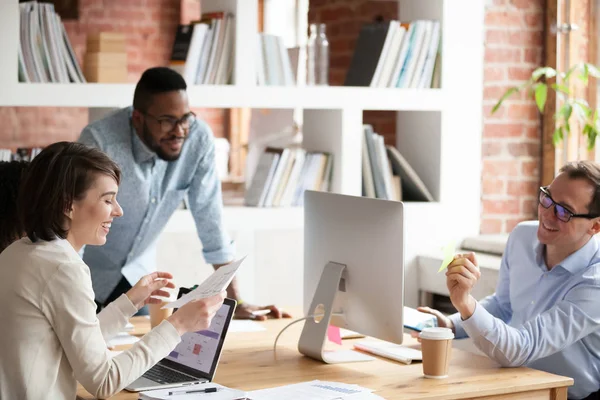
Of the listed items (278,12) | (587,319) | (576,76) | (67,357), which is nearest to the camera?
(67,357)

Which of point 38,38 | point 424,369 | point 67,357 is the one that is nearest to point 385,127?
point 38,38

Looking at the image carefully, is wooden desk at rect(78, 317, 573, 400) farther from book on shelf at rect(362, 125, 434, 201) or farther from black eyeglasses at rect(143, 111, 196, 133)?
book on shelf at rect(362, 125, 434, 201)

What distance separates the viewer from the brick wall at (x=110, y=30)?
7309 mm

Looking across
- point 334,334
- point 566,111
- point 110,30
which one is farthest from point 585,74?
point 110,30

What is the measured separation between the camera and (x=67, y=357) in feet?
6.42

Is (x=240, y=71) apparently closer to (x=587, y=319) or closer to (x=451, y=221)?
(x=451, y=221)

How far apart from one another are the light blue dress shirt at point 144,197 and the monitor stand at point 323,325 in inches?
29.0

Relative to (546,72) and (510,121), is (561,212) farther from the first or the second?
(510,121)

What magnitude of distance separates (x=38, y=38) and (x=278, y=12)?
4291 mm

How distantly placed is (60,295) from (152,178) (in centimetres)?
139

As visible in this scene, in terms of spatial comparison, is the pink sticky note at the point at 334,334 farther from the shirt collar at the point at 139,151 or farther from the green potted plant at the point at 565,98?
the green potted plant at the point at 565,98

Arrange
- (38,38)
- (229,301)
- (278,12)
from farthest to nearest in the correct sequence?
(278,12) → (38,38) → (229,301)

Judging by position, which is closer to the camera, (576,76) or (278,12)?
(576,76)

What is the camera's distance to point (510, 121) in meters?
4.43
